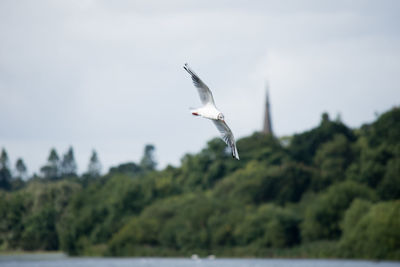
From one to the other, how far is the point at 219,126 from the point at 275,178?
84.2 meters

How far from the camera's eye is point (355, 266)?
226 ft

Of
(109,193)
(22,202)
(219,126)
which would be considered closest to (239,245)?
(109,193)

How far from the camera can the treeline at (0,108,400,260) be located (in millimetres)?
83938

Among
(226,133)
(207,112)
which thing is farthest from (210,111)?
(226,133)

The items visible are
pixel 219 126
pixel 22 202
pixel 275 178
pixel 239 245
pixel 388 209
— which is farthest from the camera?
pixel 22 202

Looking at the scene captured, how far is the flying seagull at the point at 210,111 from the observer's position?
2205cm

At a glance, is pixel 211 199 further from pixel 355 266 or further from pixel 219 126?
pixel 219 126

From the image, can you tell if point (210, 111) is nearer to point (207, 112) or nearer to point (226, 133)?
point (207, 112)

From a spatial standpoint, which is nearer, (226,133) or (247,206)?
(226,133)

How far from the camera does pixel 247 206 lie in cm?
9900

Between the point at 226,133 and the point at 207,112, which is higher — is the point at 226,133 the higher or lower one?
the lower one

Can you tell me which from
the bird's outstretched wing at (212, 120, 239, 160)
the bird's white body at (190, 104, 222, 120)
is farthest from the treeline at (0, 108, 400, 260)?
the bird's white body at (190, 104, 222, 120)

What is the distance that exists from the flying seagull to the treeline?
5279 cm

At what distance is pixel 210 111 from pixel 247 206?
7748 centimetres
